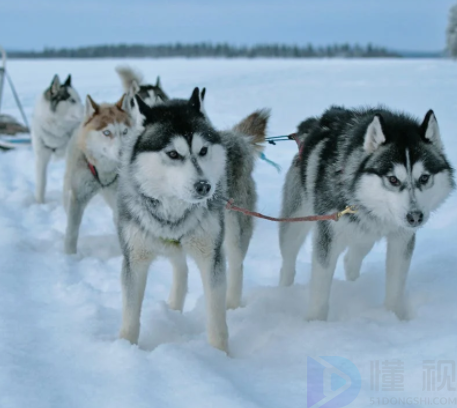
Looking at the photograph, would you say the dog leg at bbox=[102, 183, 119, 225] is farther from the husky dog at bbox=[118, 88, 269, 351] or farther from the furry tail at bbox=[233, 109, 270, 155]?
the husky dog at bbox=[118, 88, 269, 351]

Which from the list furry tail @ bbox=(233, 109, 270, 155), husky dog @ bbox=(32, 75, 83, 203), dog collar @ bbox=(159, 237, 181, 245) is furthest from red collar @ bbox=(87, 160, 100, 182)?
dog collar @ bbox=(159, 237, 181, 245)

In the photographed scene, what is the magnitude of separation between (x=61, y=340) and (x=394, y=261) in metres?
2.02

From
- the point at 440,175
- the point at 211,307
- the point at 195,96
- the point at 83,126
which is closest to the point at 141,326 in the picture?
the point at 211,307

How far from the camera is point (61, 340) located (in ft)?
9.89

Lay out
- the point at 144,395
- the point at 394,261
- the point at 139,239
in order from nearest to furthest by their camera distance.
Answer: the point at 144,395 → the point at 139,239 → the point at 394,261

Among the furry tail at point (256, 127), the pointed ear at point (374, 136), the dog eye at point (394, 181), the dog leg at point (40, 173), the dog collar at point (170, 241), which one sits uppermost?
the pointed ear at point (374, 136)

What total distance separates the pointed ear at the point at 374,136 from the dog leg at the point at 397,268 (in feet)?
2.00

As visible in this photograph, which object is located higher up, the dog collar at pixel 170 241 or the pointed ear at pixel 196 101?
the pointed ear at pixel 196 101

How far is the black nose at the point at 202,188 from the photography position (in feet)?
8.49

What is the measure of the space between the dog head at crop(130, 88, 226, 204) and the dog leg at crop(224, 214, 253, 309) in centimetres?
75

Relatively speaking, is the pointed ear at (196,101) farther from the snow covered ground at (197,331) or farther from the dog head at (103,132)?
the dog head at (103,132)

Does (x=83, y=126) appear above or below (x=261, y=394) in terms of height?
above

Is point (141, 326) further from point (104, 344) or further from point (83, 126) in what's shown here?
point (83, 126)

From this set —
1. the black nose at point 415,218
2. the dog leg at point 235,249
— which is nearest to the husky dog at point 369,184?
the black nose at point 415,218
